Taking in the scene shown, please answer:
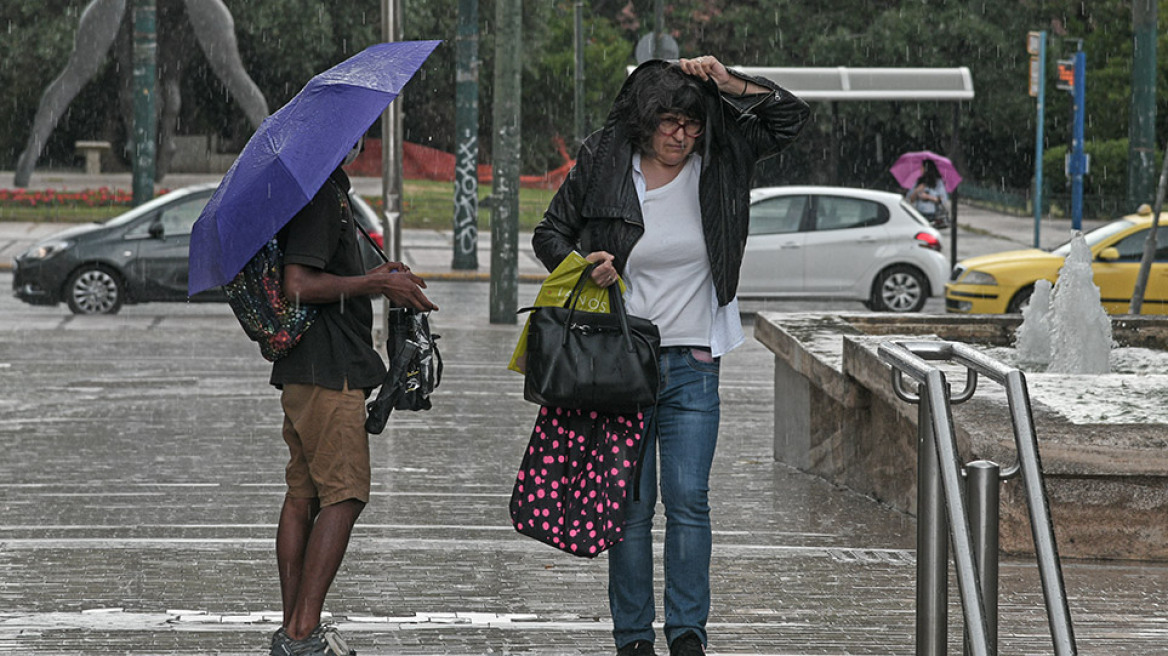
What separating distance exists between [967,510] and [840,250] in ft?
52.9

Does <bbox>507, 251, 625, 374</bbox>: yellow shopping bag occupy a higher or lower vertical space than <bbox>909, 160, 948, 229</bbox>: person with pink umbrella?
higher

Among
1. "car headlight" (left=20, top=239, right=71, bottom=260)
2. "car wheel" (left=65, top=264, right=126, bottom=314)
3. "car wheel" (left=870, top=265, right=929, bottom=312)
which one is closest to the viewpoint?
"car headlight" (left=20, top=239, right=71, bottom=260)

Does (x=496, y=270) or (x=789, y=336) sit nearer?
(x=789, y=336)

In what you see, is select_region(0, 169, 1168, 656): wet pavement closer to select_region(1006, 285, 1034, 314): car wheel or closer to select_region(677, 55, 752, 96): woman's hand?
select_region(677, 55, 752, 96): woman's hand

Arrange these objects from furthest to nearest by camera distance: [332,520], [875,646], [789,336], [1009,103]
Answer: [1009,103], [789,336], [875,646], [332,520]

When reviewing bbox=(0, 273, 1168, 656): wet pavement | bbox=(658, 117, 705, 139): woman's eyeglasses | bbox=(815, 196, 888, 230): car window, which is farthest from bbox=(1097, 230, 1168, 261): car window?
bbox=(658, 117, 705, 139): woman's eyeglasses

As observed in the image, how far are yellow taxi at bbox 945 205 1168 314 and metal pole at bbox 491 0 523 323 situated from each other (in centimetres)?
437

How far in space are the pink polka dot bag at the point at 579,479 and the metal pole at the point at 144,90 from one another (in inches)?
832

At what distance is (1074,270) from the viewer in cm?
994

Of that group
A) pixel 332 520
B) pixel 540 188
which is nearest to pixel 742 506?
pixel 332 520

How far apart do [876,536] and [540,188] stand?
43630mm

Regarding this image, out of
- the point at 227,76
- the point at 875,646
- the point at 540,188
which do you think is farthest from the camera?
the point at 540,188

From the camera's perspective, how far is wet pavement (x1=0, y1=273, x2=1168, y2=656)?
570cm

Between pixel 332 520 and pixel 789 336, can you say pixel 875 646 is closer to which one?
pixel 332 520
